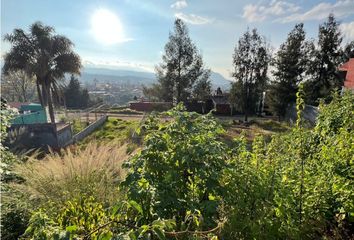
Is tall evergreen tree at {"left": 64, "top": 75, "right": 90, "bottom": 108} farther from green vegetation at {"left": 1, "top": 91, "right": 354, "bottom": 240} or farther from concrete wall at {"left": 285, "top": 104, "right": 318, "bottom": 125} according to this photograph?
green vegetation at {"left": 1, "top": 91, "right": 354, "bottom": 240}

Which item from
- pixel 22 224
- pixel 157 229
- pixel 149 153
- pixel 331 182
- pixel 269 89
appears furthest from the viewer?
pixel 269 89

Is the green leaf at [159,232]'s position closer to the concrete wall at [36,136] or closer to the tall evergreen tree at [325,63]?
the concrete wall at [36,136]

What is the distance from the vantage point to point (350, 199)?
242 centimetres

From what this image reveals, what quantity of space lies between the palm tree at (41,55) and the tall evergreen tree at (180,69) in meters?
6.75

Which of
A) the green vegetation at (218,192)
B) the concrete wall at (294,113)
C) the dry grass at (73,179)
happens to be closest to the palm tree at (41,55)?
the dry grass at (73,179)

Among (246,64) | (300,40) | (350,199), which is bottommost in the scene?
(350,199)

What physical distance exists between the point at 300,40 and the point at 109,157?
18.9m

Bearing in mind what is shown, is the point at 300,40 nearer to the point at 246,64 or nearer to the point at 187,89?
the point at 246,64

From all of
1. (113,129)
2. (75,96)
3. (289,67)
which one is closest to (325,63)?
(289,67)

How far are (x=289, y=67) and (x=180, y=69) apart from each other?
787 cm

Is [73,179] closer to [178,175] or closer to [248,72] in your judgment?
[178,175]

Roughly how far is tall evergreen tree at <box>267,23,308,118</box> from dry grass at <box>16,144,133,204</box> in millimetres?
17945

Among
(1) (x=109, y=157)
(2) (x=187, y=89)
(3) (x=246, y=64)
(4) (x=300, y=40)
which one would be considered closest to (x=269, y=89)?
(3) (x=246, y=64)

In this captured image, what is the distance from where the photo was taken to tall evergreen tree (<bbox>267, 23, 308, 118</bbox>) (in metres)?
20.0
